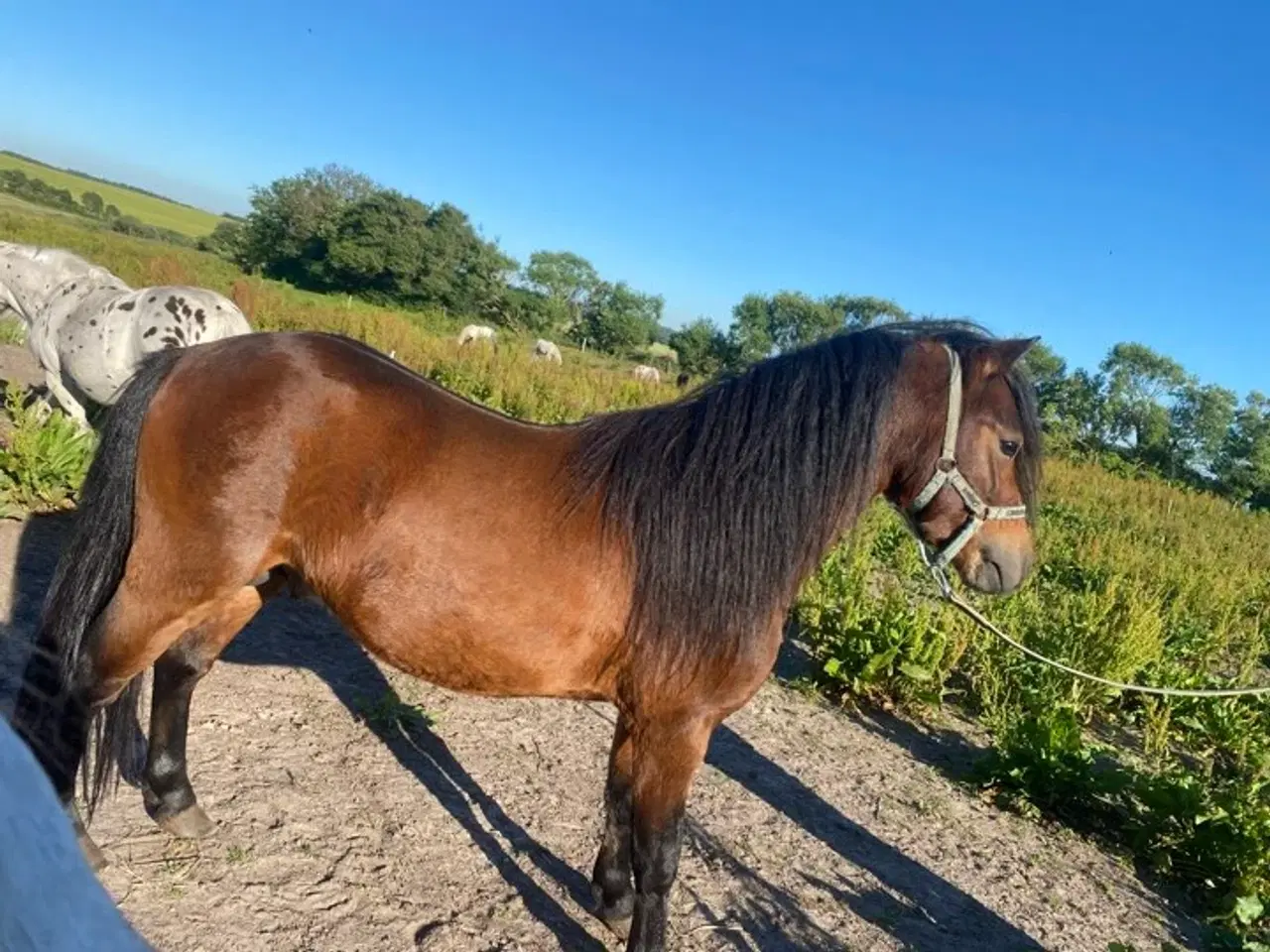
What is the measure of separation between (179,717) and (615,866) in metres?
1.65

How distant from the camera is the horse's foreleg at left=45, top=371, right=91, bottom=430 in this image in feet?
19.0

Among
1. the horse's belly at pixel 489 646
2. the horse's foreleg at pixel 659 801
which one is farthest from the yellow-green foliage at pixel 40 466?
the horse's foreleg at pixel 659 801

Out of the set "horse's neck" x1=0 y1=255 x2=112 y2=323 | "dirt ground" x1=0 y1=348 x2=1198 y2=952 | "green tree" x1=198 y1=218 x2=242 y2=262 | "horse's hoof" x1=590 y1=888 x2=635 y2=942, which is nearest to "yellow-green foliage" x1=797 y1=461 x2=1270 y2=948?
"dirt ground" x1=0 y1=348 x2=1198 y2=952

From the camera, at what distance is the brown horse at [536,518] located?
233 centimetres

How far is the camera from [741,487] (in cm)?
238

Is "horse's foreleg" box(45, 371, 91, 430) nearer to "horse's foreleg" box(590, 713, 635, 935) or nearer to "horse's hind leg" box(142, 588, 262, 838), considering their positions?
"horse's hind leg" box(142, 588, 262, 838)

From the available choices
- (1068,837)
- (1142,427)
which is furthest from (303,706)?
(1142,427)

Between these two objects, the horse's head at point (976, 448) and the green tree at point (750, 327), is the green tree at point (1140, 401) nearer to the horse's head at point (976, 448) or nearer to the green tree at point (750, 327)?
the green tree at point (750, 327)

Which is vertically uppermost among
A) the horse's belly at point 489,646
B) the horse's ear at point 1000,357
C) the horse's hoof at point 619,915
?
the horse's ear at point 1000,357

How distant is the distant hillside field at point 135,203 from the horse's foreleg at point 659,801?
5918 cm

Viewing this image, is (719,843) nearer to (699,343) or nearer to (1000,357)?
(1000,357)

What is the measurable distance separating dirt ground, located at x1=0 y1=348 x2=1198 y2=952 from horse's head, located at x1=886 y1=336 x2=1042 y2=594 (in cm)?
157

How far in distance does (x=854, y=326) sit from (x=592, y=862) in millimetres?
2241

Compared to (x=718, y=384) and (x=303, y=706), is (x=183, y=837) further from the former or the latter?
(x=718, y=384)
